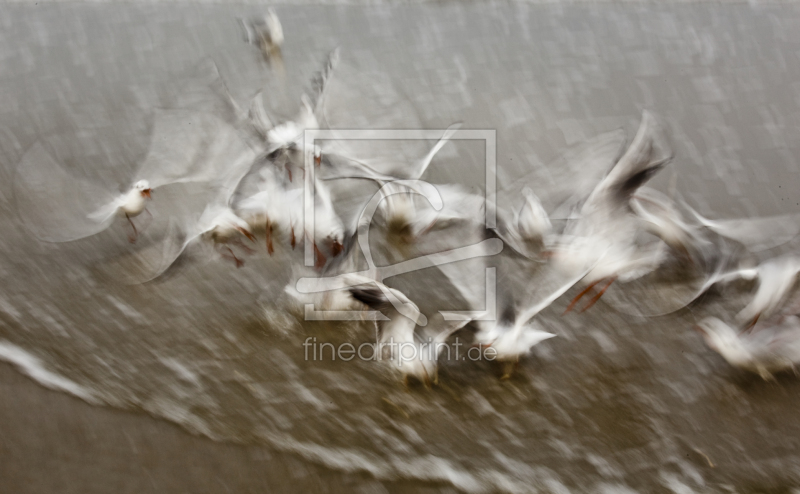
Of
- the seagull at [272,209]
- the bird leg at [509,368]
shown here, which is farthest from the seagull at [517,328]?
the seagull at [272,209]

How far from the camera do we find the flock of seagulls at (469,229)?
616 mm

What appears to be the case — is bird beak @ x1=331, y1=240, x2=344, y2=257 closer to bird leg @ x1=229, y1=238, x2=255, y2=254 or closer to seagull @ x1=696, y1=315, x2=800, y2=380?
bird leg @ x1=229, y1=238, x2=255, y2=254

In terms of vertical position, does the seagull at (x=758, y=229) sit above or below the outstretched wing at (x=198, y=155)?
below

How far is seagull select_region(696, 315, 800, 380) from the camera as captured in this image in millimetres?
612

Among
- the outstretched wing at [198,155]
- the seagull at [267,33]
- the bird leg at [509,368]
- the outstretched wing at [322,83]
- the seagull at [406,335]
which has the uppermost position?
the seagull at [267,33]

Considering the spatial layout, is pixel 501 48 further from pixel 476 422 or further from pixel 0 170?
pixel 0 170

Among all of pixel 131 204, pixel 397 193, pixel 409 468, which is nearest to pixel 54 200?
pixel 131 204

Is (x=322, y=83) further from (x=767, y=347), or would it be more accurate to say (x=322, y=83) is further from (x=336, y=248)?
(x=767, y=347)

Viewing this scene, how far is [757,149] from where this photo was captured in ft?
2.08

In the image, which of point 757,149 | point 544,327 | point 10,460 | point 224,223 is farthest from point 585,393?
point 10,460

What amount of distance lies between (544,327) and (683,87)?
1.11ft

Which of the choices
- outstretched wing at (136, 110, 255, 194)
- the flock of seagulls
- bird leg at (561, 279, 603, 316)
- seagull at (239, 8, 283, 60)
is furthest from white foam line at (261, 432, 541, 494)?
seagull at (239, 8, 283, 60)

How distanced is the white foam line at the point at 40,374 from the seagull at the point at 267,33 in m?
0.46

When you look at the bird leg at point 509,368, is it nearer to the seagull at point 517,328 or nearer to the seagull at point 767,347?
the seagull at point 517,328
